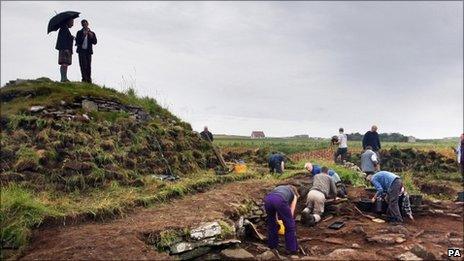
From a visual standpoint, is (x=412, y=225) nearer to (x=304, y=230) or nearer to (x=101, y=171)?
(x=304, y=230)

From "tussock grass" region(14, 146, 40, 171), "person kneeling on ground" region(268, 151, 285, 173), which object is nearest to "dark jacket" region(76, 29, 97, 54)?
"tussock grass" region(14, 146, 40, 171)

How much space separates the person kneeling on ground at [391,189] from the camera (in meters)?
10.2

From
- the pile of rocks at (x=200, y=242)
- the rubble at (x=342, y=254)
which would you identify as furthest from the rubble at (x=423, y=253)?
the pile of rocks at (x=200, y=242)

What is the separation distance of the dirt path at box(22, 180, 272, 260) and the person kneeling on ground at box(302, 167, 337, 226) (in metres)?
2.00

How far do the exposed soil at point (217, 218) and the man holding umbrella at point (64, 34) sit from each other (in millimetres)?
5280

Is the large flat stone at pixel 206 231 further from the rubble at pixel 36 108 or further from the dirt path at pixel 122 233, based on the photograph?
the rubble at pixel 36 108

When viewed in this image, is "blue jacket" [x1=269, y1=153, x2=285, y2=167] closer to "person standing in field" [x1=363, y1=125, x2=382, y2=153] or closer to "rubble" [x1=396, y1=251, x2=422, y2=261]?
"person standing in field" [x1=363, y1=125, x2=382, y2=153]

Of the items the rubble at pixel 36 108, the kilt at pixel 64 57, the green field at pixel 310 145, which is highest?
the kilt at pixel 64 57

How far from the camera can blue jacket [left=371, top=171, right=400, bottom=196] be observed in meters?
10.3

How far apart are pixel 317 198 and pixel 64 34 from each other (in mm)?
7742

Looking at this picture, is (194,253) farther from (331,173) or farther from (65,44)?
(65,44)

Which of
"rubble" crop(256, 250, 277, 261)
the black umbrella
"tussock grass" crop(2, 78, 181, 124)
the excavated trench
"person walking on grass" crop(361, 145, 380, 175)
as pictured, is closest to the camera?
the excavated trench

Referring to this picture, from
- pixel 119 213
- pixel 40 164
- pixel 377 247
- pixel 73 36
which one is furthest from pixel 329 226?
pixel 73 36

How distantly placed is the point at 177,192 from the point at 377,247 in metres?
4.31
